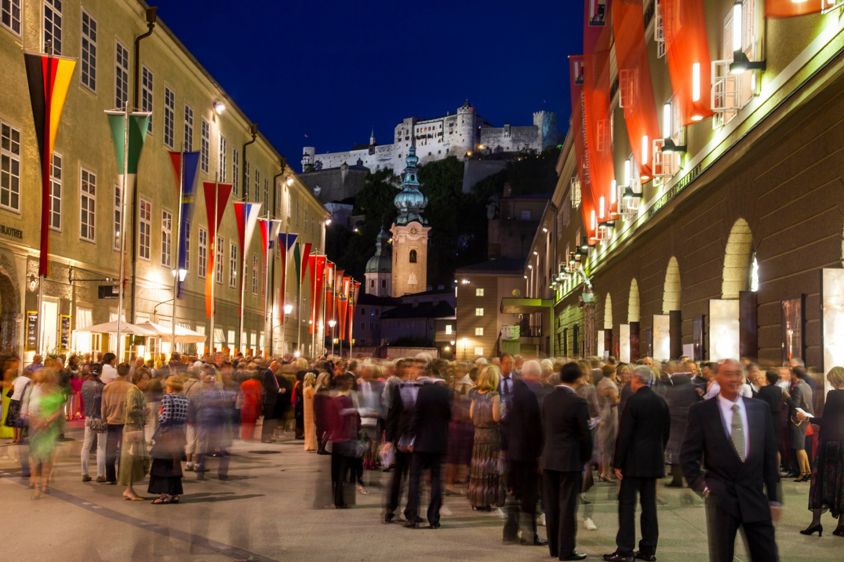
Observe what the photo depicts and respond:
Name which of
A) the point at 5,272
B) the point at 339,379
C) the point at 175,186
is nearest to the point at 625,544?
the point at 339,379

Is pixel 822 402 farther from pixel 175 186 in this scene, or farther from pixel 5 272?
pixel 175 186

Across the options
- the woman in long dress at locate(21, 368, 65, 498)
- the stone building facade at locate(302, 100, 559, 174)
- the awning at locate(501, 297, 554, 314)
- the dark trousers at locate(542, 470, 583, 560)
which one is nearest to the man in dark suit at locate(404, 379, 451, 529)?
the dark trousers at locate(542, 470, 583, 560)

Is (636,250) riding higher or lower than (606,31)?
lower

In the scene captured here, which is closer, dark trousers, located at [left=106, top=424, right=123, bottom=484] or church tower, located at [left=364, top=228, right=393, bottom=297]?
dark trousers, located at [left=106, top=424, right=123, bottom=484]

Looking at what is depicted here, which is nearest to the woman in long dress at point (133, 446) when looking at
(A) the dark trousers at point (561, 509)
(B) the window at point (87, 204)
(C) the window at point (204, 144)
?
(A) the dark trousers at point (561, 509)

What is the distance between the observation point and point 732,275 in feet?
65.1

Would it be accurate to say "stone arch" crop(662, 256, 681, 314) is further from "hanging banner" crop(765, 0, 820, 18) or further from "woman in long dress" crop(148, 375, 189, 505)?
"woman in long dress" crop(148, 375, 189, 505)

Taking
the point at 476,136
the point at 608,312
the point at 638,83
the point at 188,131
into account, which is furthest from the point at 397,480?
the point at 476,136

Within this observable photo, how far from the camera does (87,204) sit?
97.5ft

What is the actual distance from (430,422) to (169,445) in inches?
146

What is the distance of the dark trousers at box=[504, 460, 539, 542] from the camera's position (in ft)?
35.8

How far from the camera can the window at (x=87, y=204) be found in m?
29.0

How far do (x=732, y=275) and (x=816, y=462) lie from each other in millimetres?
9206

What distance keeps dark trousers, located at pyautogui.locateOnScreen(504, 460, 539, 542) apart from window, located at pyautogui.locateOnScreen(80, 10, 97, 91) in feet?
72.9
